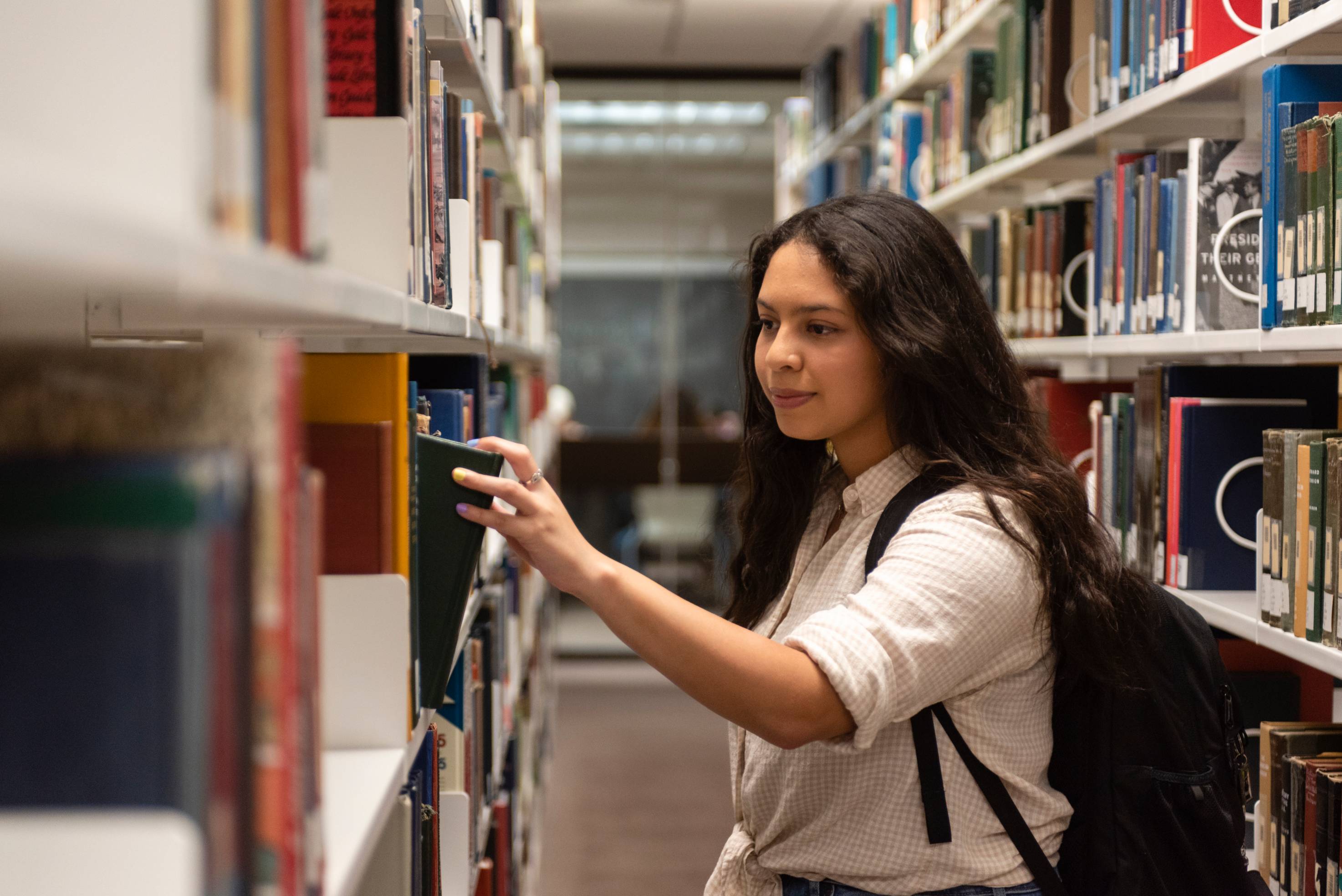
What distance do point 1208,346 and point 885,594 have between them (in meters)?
0.86

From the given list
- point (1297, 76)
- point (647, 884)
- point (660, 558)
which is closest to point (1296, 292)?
point (1297, 76)

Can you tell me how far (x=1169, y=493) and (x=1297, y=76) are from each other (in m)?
0.65

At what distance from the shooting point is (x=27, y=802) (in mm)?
468

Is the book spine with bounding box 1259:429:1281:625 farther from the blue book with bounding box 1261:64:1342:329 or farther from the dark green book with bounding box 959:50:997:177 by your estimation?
the dark green book with bounding box 959:50:997:177

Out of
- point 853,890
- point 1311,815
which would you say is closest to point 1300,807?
point 1311,815

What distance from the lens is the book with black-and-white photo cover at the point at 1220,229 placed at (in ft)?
5.87

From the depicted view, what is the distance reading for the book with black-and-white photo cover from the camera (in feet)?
5.87

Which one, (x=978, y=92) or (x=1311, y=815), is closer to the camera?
(x=1311, y=815)

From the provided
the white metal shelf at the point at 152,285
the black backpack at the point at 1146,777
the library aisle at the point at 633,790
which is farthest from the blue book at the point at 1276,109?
the library aisle at the point at 633,790

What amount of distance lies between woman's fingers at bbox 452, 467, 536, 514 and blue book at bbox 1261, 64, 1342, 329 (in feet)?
3.43

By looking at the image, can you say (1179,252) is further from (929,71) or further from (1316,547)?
(929,71)

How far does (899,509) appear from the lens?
1322 millimetres

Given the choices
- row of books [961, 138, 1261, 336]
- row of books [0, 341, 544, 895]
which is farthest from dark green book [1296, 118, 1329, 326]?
row of books [0, 341, 544, 895]

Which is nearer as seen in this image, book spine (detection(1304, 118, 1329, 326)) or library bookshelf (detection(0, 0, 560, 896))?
library bookshelf (detection(0, 0, 560, 896))
